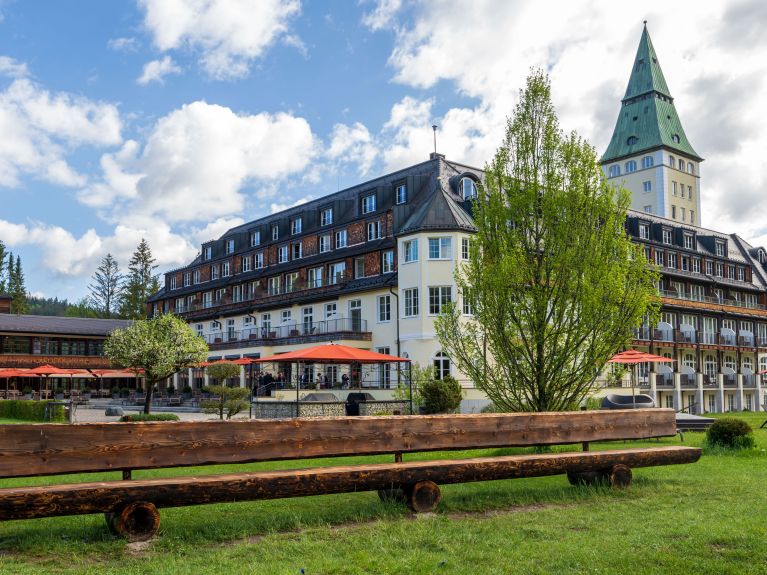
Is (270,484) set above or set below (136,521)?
above

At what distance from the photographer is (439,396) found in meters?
27.0

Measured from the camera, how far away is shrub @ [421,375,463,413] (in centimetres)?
2706

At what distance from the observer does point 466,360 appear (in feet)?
43.6

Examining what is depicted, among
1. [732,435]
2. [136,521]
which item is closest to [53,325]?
[732,435]

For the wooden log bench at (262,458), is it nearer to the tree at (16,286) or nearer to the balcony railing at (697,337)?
the balcony railing at (697,337)

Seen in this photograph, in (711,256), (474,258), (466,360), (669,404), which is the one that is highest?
(711,256)

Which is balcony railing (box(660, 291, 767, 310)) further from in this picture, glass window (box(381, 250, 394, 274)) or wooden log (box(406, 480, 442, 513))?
wooden log (box(406, 480, 442, 513))

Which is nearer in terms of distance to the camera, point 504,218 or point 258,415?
point 504,218

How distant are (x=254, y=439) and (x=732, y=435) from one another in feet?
35.3

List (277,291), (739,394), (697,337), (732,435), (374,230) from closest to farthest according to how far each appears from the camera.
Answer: (732,435) < (374,230) < (277,291) < (697,337) < (739,394)

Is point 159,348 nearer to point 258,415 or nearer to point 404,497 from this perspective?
point 258,415

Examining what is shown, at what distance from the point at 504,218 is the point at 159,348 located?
1878cm

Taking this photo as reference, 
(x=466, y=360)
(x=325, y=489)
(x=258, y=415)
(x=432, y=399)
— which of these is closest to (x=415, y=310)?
(x=432, y=399)

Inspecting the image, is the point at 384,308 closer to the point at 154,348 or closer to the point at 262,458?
the point at 154,348
